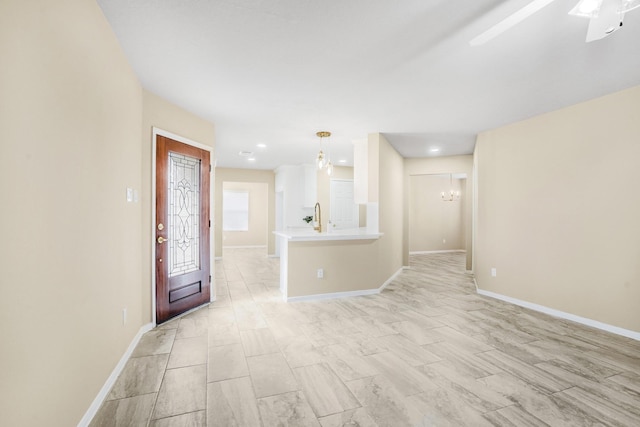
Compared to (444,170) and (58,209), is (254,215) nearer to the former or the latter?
(444,170)

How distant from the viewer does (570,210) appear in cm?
368

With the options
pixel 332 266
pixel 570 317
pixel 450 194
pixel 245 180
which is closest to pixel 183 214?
pixel 332 266

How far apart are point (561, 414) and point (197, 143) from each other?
A: 14.3ft

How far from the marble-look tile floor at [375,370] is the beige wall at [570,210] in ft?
1.49

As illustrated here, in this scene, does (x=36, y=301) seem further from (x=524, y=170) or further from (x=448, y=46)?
(x=524, y=170)

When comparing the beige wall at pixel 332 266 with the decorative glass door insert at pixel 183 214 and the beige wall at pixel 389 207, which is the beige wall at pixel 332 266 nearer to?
the beige wall at pixel 389 207

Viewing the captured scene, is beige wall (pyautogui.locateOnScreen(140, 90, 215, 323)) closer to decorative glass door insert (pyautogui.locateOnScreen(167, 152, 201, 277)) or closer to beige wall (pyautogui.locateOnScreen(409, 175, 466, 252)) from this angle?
decorative glass door insert (pyautogui.locateOnScreen(167, 152, 201, 277))

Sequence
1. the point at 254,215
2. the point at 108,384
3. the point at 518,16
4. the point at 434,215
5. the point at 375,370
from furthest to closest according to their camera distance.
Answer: the point at 254,215
the point at 434,215
the point at 375,370
the point at 108,384
the point at 518,16

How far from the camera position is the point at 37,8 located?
4.27 feet

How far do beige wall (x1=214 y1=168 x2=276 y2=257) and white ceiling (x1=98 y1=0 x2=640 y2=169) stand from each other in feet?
15.5

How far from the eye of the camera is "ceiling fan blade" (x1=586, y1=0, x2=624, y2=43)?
4.65ft

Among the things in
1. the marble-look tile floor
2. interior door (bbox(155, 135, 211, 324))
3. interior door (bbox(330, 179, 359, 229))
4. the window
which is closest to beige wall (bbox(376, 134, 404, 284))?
the marble-look tile floor

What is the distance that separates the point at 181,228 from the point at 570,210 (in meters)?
4.80

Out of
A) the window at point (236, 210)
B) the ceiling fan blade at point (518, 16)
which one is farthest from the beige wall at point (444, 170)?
the window at point (236, 210)
